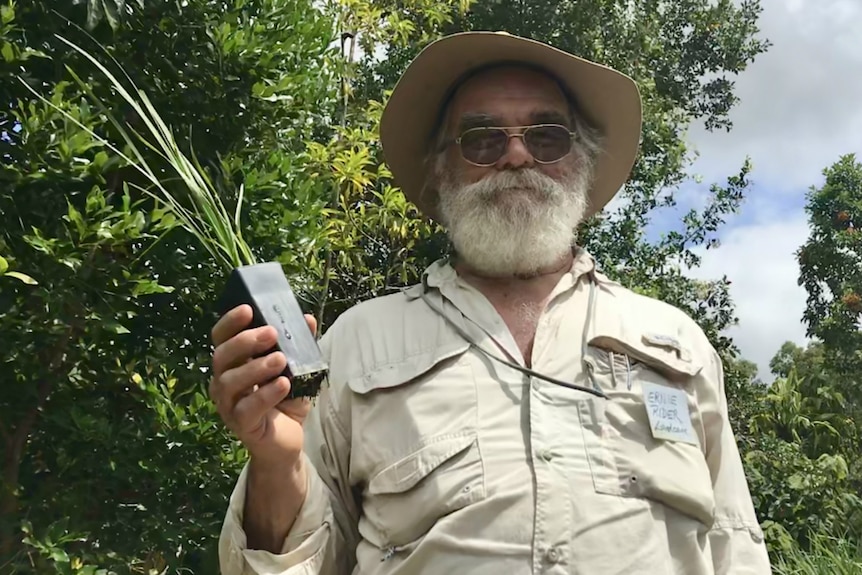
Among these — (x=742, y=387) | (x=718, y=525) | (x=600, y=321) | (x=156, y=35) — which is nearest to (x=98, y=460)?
(x=156, y=35)

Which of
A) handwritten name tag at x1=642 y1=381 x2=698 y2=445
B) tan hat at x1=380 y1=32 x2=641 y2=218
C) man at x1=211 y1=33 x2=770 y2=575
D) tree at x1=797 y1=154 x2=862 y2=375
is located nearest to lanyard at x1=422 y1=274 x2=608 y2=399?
man at x1=211 y1=33 x2=770 y2=575

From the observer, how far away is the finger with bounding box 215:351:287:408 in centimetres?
150

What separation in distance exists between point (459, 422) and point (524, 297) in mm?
536

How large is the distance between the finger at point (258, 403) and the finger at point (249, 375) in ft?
0.05

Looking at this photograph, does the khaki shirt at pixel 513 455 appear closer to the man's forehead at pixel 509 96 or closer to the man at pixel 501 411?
the man at pixel 501 411

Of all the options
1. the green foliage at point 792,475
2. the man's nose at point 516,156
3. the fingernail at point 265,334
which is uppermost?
the man's nose at point 516,156

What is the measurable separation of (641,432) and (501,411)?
1.13 feet

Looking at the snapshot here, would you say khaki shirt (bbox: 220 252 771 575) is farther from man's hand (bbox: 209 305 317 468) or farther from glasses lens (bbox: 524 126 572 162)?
glasses lens (bbox: 524 126 572 162)

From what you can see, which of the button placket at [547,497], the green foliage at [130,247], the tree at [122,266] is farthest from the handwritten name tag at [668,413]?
the tree at [122,266]

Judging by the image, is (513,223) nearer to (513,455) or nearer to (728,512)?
(513,455)

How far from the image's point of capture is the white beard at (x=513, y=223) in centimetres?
228

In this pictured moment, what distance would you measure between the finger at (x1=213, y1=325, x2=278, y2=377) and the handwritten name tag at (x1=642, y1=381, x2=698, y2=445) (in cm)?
96

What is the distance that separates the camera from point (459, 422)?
1859mm

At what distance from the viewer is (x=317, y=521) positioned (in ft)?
5.98
